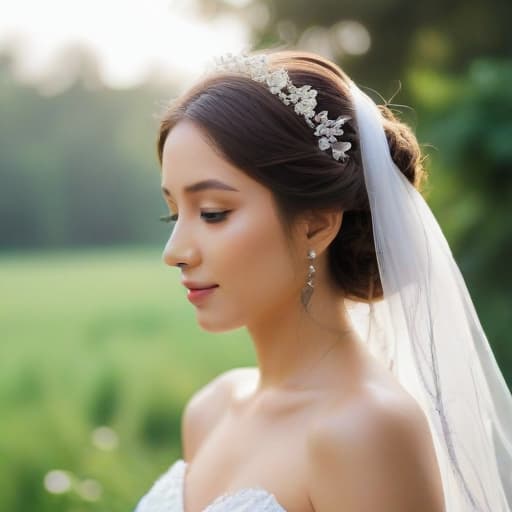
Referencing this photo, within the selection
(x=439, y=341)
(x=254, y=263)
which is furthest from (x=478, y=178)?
(x=254, y=263)

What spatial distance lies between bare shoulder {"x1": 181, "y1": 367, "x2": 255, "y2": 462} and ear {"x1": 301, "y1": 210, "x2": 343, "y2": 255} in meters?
0.62

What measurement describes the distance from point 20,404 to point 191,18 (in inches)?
88.8

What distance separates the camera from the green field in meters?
3.67

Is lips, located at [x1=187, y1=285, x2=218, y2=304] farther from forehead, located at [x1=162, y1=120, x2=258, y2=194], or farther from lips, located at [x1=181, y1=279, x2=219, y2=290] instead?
forehead, located at [x1=162, y1=120, x2=258, y2=194]

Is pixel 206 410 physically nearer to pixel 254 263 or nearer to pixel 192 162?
pixel 254 263

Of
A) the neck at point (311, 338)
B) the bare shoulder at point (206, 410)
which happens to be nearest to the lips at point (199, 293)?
the neck at point (311, 338)

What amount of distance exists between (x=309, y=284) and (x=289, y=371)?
21 cm

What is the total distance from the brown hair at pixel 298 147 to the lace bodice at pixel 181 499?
49cm

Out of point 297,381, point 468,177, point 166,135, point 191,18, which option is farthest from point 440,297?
point 191,18

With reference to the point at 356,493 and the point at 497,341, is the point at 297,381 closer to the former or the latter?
the point at 356,493

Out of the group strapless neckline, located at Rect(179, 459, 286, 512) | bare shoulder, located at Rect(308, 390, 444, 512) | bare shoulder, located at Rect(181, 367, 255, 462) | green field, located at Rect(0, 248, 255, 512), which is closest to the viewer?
bare shoulder, located at Rect(308, 390, 444, 512)

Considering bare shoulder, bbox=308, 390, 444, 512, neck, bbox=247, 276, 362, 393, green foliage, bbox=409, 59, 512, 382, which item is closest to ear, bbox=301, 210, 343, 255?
neck, bbox=247, 276, 362, 393

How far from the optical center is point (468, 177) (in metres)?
3.50

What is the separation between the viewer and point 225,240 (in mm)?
1637
